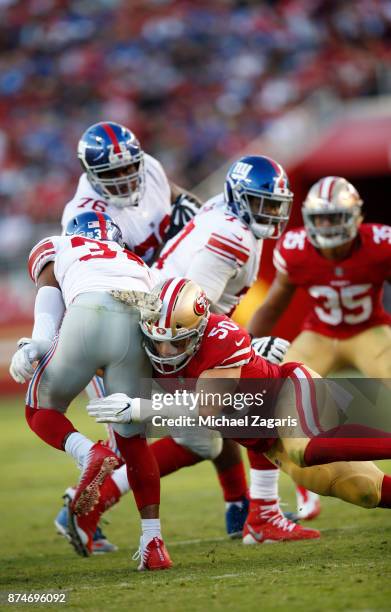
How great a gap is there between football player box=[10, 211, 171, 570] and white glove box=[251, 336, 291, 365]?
595 mm

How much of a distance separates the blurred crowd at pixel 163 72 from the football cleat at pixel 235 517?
8.57 meters

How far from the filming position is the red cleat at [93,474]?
390cm

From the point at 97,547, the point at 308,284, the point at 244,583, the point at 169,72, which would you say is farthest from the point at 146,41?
the point at 244,583

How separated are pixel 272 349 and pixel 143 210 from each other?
4.67 ft

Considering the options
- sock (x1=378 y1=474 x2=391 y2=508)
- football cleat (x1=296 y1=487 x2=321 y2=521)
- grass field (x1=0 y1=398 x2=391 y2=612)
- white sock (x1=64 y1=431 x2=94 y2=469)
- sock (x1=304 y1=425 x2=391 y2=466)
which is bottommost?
grass field (x1=0 y1=398 x2=391 y2=612)

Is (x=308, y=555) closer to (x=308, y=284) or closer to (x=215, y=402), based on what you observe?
(x=215, y=402)

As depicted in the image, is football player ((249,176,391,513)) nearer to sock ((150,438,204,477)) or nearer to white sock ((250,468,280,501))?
white sock ((250,468,280,501))

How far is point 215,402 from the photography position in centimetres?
393

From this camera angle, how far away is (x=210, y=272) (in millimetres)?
4895

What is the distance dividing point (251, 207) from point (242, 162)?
0.29 m

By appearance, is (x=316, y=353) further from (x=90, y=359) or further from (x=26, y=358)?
(x=26, y=358)

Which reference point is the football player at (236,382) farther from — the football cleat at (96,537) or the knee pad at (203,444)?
the football cleat at (96,537)

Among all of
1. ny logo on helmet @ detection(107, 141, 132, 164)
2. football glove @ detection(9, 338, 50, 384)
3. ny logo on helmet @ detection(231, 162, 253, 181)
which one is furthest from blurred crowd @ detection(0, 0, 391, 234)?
football glove @ detection(9, 338, 50, 384)

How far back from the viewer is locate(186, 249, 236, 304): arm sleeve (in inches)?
192
